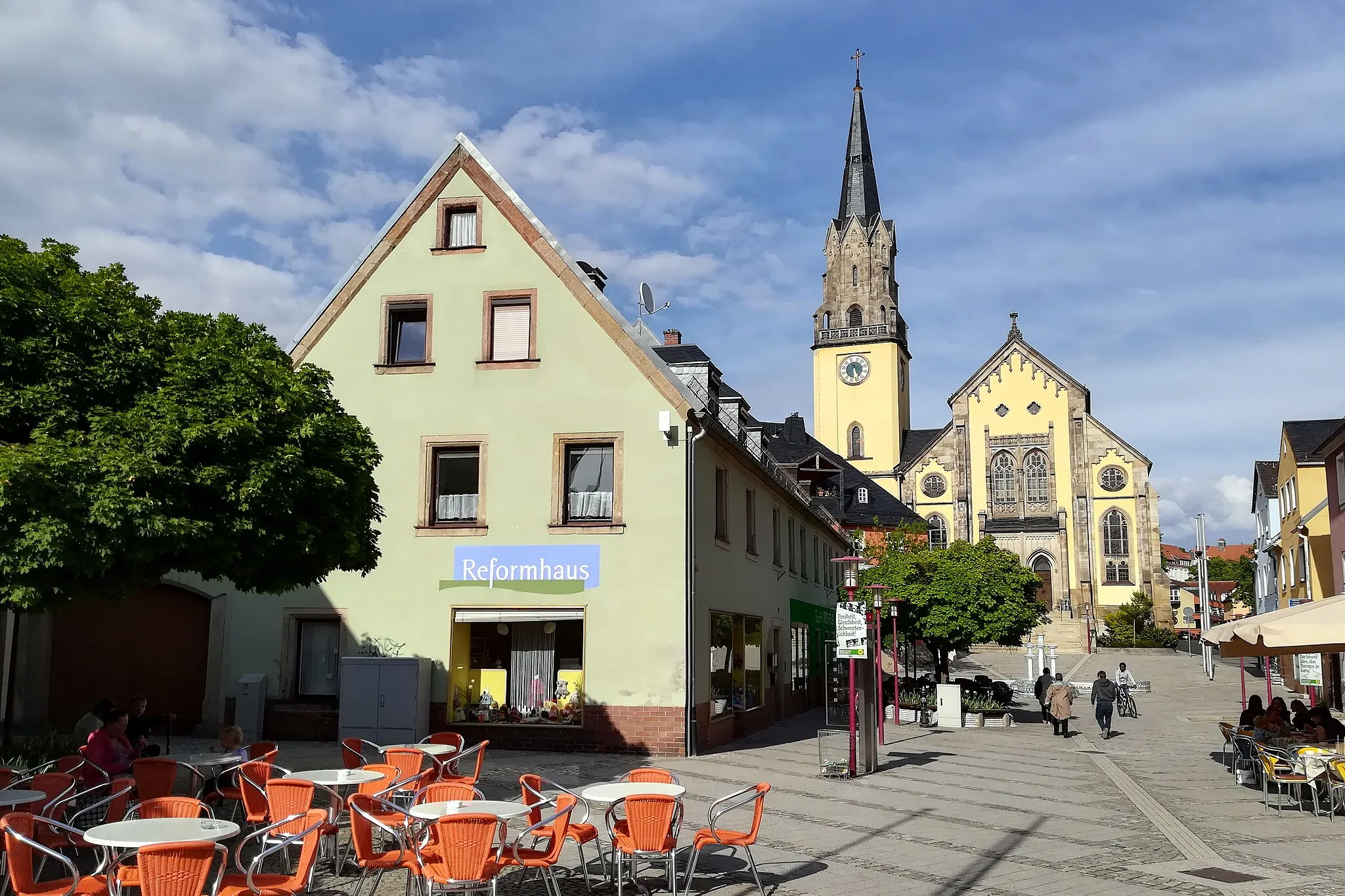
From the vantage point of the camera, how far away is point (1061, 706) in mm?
25312

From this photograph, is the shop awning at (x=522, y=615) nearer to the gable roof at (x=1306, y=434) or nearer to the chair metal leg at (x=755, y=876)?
the chair metal leg at (x=755, y=876)

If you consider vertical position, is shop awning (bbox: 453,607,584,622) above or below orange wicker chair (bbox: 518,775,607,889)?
above

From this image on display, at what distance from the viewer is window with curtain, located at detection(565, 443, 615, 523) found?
20.2 metres

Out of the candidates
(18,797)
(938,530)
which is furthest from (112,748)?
(938,530)

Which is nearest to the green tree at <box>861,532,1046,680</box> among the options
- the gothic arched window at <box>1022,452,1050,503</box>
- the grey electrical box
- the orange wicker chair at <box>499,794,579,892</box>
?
the grey electrical box

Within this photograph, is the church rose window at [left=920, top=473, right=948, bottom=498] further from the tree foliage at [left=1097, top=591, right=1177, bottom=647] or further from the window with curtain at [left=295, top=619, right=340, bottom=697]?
the window with curtain at [left=295, top=619, right=340, bottom=697]

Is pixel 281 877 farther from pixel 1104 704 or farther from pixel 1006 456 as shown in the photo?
pixel 1006 456

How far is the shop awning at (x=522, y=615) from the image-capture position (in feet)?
64.8

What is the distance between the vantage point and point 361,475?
42.4ft

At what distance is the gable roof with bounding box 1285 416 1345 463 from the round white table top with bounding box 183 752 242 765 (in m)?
34.1

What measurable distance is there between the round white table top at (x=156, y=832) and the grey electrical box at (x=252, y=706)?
41.3 ft

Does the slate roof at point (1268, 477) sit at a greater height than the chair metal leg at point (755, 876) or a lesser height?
greater

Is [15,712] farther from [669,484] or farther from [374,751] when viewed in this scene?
[669,484]

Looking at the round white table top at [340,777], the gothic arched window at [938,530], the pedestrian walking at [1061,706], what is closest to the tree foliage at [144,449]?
the round white table top at [340,777]
